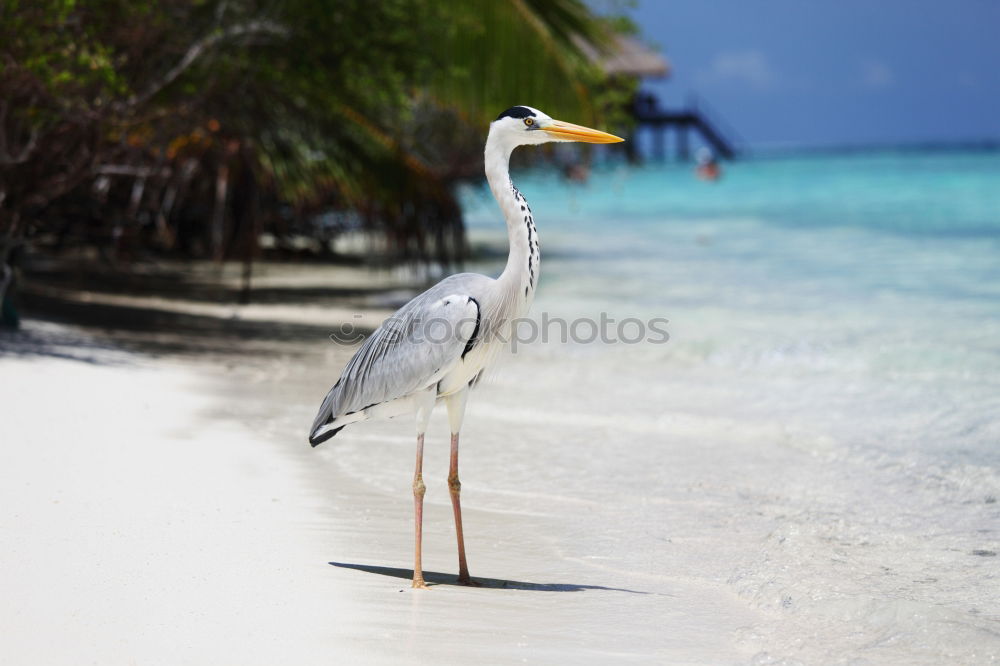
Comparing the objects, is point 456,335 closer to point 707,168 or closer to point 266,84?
point 266,84

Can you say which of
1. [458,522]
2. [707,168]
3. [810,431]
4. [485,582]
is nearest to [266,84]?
[810,431]

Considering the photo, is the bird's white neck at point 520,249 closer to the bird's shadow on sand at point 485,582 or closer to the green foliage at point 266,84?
the bird's shadow on sand at point 485,582

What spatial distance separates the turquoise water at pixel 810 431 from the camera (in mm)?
4332

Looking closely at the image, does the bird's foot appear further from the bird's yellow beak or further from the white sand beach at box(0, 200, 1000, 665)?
the bird's yellow beak

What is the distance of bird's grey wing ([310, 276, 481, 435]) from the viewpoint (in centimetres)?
432

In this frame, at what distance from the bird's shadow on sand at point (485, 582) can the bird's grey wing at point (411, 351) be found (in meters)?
0.61

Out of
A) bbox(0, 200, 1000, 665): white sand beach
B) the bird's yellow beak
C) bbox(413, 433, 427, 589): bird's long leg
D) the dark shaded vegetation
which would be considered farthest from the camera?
the dark shaded vegetation

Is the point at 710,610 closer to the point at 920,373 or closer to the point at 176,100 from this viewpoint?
the point at 920,373

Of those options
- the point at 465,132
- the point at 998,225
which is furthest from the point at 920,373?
the point at 998,225

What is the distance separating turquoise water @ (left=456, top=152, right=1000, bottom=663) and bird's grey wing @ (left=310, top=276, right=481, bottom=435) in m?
1.09

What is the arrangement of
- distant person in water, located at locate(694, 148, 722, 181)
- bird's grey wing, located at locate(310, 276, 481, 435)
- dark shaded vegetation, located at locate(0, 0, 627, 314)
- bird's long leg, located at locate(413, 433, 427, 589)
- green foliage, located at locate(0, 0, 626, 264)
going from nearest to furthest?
bird's long leg, located at locate(413, 433, 427, 589)
bird's grey wing, located at locate(310, 276, 481, 435)
green foliage, located at locate(0, 0, 626, 264)
dark shaded vegetation, located at locate(0, 0, 627, 314)
distant person in water, located at locate(694, 148, 722, 181)

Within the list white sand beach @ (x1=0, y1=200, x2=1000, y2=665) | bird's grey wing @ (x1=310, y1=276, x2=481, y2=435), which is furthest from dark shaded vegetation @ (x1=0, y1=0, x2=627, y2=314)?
bird's grey wing @ (x1=310, y1=276, x2=481, y2=435)

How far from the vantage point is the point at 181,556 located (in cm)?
425

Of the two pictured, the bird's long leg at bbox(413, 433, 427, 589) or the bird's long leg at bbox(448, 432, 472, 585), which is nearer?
the bird's long leg at bbox(413, 433, 427, 589)
